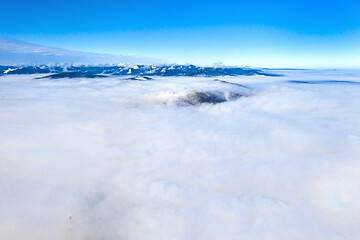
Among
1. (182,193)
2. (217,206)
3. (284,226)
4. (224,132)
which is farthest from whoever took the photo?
(224,132)

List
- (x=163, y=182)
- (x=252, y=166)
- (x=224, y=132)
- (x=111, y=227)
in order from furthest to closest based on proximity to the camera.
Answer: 1. (x=224, y=132)
2. (x=252, y=166)
3. (x=163, y=182)
4. (x=111, y=227)

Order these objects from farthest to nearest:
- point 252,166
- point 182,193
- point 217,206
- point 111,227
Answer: point 252,166 → point 182,193 → point 217,206 → point 111,227

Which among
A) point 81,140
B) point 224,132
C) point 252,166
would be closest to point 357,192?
point 252,166

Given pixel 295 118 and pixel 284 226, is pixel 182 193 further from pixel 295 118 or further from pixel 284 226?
pixel 295 118

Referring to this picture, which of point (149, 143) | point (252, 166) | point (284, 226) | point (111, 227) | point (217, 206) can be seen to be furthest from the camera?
point (149, 143)

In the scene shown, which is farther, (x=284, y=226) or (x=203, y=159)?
(x=203, y=159)

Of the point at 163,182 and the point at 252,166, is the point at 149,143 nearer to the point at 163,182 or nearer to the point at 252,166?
the point at 163,182

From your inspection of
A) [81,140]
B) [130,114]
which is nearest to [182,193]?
[81,140]

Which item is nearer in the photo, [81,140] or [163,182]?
[163,182]
